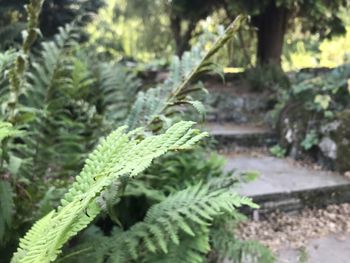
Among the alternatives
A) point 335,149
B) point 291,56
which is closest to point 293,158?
point 335,149

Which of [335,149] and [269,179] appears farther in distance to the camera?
[335,149]

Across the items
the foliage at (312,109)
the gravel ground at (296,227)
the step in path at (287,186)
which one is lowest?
the gravel ground at (296,227)

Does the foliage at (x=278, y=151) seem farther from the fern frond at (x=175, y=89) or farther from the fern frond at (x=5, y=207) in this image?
the fern frond at (x=5, y=207)

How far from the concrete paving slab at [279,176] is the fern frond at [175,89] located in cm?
119

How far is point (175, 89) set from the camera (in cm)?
201

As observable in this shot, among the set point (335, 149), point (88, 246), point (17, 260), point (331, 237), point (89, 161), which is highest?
point (89, 161)

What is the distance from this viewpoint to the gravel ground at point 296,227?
121 inches

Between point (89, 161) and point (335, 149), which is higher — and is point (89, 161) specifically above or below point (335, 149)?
above

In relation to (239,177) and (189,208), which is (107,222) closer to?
(189,208)

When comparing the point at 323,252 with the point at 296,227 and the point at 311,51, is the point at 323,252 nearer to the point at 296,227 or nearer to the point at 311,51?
the point at 296,227

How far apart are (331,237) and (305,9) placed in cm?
429

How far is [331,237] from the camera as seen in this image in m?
3.10

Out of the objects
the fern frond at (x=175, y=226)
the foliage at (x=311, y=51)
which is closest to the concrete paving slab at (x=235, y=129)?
the fern frond at (x=175, y=226)

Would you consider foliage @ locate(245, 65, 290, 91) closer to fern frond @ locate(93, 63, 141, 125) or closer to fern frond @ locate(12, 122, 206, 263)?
fern frond @ locate(93, 63, 141, 125)
